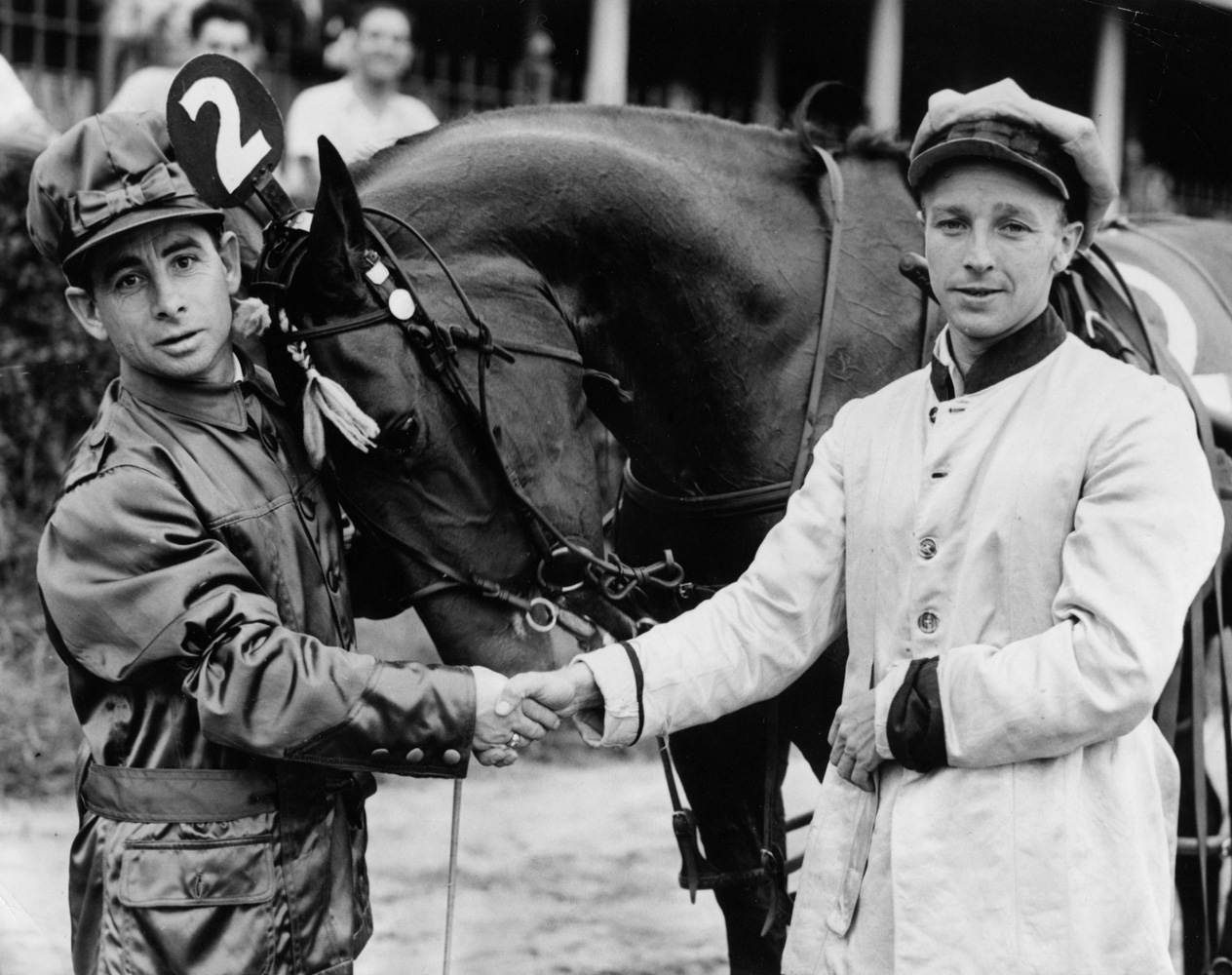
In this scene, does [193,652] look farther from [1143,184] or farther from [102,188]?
[1143,184]

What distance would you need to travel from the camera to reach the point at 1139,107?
326 inches

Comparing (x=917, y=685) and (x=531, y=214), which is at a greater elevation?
(x=531, y=214)

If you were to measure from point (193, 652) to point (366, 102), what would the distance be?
4.24 metres

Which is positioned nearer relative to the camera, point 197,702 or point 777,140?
point 197,702

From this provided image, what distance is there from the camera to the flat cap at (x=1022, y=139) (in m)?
1.90

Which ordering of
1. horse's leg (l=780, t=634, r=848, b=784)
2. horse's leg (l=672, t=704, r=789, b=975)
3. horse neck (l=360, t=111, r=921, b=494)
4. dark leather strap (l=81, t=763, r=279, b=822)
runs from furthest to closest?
horse's leg (l=672, t=704, r=789, b=975), horse's leg (l=780, t=634, r=848, b=784), horse neck (l=360, t=111, r=921, b=494), dark leather strap (l=81, t=763, r=279, b=822)

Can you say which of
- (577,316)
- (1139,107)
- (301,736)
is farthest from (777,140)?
(1139,107)

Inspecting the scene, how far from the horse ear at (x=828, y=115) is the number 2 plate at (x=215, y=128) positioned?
1.08 meters

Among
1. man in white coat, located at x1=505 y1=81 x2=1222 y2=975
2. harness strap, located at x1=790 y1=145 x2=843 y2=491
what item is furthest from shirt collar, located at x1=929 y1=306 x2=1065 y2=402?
harness strap, located at x1=790 y1=145 x2=843 y2=491

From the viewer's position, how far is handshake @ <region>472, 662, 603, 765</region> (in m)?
2.11

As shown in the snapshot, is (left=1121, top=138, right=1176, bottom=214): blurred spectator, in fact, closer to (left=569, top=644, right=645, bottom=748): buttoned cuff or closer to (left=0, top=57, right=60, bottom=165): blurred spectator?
(left=0, top=57, right=60, bottom=165): blurred spectator

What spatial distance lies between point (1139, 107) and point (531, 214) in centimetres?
698

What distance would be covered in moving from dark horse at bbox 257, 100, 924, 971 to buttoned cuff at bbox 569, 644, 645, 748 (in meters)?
0.25

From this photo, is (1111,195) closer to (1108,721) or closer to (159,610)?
(1108,721)
